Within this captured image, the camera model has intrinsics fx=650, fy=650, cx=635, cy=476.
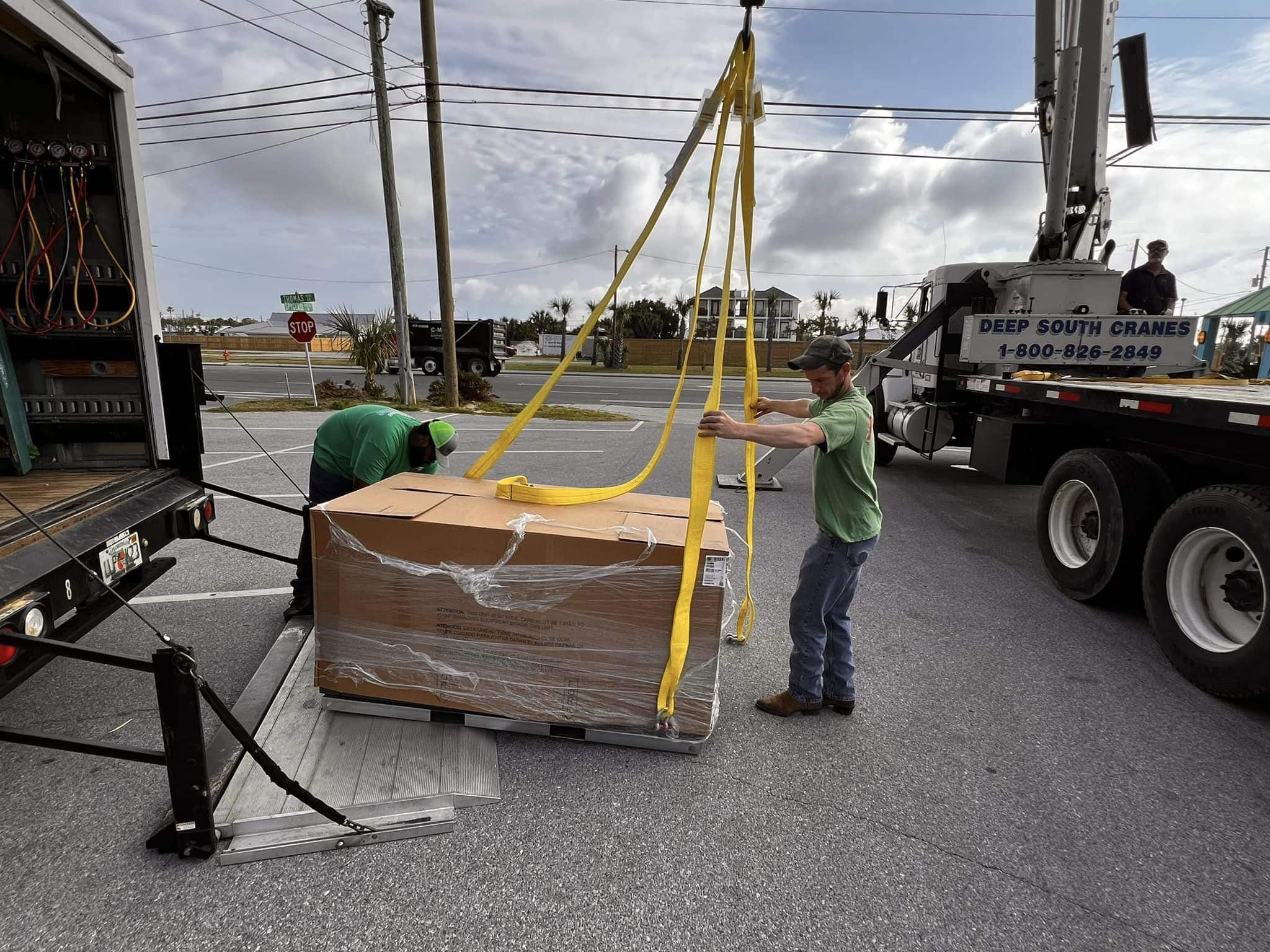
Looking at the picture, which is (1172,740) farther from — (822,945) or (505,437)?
(505,437)

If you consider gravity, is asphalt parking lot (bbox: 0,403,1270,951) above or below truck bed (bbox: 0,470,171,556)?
below

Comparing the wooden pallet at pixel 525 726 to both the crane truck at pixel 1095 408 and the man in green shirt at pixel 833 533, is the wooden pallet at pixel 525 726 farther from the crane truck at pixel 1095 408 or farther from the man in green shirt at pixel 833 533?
the crane truck at pixel 1095 408

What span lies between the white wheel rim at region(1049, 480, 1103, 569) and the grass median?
34.6ft

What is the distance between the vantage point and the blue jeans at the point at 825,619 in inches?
111

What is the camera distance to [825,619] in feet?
9.80

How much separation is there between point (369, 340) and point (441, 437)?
14897 millimetres

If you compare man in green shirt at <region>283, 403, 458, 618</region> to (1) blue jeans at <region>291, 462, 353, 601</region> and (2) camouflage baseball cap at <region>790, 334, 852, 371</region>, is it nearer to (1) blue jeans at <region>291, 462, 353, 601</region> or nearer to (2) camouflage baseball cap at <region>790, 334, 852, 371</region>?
(1) blue jeans at <region>291, 462, 353, 601</region>

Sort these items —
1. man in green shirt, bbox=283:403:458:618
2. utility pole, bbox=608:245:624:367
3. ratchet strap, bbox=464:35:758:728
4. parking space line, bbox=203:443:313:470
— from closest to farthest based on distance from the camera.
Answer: ratchet strap, bbox=464:35:758:728, man in green shirt, bbox=283:403:458:618, parking space line, bbox=203:443:313:470, utility pole, bbox=608:245:624:367

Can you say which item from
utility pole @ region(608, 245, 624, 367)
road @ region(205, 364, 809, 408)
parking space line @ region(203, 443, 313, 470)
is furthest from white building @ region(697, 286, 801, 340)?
parking space line @ region(203, 443, 313, 470)

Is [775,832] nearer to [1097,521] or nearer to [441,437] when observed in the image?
[441,437]

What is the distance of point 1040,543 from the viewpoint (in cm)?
488

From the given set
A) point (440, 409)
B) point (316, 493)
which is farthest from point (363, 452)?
point (440, 409)

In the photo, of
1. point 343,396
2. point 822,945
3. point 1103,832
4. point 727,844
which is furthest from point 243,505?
point 343,396

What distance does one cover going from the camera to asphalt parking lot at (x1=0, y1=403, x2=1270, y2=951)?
6.25ft
